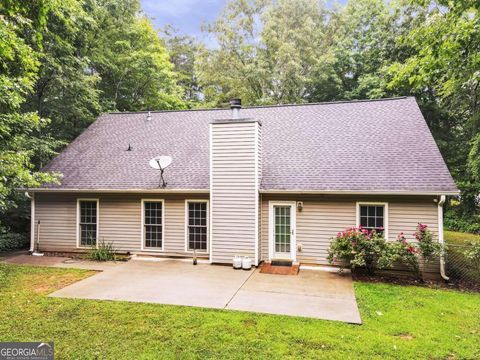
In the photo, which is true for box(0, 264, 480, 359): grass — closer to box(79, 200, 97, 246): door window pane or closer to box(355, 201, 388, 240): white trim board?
box(355, 201, 388, 240): white trim board

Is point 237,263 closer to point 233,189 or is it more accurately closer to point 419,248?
point 233,189

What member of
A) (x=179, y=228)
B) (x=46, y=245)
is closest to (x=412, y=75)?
(x=179, y=228)

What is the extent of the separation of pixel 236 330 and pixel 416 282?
5.43 metres

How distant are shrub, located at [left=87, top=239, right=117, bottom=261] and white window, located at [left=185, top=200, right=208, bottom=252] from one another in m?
2.48

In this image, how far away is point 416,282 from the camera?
821cm

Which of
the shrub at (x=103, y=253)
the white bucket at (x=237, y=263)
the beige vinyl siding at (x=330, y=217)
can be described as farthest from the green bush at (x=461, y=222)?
the shrub at (x=103, y=253)

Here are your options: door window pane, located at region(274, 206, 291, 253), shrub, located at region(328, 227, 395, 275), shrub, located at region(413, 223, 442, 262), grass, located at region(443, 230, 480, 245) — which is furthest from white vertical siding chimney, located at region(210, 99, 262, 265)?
grass, located at region(443, 230, 480, 245)

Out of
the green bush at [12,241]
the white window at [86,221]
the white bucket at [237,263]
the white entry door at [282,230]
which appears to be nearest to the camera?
the white bucket at [237,263]

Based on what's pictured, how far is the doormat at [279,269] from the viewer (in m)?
8.91

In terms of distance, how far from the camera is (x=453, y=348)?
476 cm

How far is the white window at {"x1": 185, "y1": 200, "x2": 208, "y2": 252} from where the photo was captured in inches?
408

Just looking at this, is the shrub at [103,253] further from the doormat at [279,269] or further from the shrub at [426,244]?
the shrub at [426,244]

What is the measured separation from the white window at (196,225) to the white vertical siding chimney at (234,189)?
1.98 feet

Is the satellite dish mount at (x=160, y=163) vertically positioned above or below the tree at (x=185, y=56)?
below
